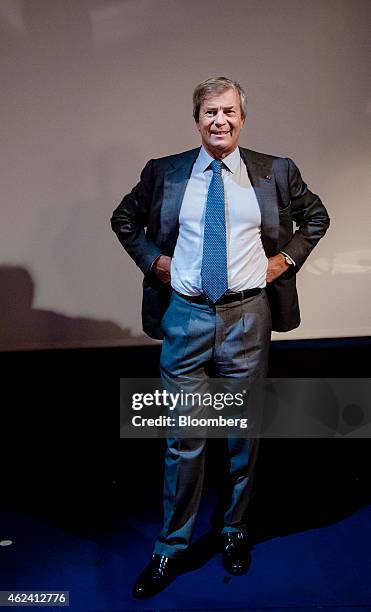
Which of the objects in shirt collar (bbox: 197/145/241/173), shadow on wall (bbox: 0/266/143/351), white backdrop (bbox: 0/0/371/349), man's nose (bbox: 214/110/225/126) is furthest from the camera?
shadow on wall (bbox: 0/266/143/351)

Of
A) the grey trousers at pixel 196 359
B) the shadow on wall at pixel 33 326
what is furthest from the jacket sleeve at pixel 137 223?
the shadow on wall at pixel 33 326

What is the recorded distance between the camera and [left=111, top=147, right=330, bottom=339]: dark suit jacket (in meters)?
2.04

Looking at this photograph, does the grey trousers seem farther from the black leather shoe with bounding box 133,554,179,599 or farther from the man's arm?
the man's arm

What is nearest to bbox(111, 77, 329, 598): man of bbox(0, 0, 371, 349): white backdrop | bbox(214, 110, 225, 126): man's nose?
bbox(214, 110, 225, 126): man's nose

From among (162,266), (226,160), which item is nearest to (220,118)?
(226,160)

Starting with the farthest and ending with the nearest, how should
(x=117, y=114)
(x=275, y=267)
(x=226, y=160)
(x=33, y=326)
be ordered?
(x=33, y=326)
(x=117, y=114)
(x=275, y=267)
(x=226, y=160)

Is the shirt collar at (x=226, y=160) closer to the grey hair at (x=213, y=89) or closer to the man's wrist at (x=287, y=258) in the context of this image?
the grey hair at (x=213, y=89)

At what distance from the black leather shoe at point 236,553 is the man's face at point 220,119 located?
136 cm

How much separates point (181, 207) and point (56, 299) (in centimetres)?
127

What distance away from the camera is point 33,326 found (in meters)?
3.10

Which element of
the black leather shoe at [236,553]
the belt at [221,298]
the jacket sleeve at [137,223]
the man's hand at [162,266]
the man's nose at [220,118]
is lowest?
the black leather shoe at [236,553]

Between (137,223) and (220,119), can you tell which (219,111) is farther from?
(137,223)

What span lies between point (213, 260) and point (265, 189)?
1.05ft

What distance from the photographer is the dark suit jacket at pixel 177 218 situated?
2.04m
